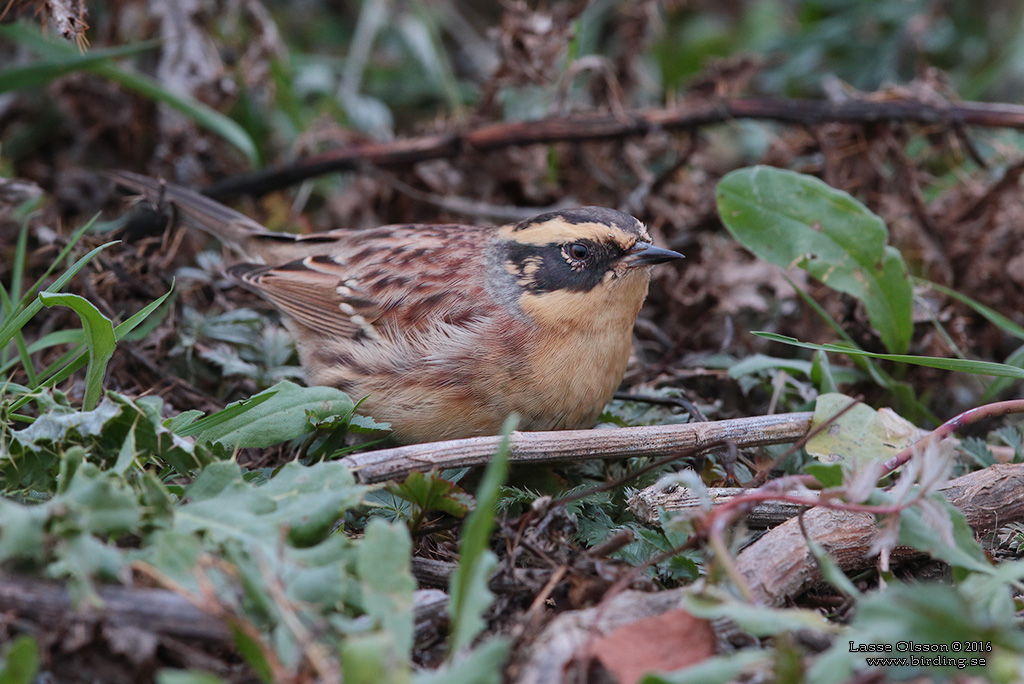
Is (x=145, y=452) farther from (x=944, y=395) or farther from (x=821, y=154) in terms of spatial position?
(x=821, y=154)

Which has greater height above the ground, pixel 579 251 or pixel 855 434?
pixel 579 251

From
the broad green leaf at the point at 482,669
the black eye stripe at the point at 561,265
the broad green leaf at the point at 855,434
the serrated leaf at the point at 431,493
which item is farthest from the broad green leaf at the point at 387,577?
the black eye stripe at the point at 561,265

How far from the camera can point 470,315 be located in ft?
15.6

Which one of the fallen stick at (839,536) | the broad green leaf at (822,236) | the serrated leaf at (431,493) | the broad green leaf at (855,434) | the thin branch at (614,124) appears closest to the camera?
the fallen stick at (839,536)

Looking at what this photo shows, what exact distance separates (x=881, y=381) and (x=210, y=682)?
3675 mm

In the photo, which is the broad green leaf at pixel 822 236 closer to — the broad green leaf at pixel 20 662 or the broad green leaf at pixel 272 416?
the broad green leaf at pixel 272 416

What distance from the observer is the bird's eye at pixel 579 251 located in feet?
15.4

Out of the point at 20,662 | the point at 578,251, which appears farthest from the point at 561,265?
the point at 20,662

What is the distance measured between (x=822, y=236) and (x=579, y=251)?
1280mm

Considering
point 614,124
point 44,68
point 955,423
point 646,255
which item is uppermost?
point 44,68

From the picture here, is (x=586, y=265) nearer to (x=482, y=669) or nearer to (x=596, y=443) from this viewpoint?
(x=596, y=443)

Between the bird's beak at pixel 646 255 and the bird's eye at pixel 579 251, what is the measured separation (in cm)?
20

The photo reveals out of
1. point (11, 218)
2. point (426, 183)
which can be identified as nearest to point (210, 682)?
point (11, 218)

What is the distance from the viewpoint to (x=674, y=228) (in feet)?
21.3
